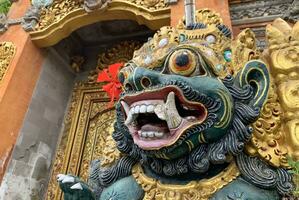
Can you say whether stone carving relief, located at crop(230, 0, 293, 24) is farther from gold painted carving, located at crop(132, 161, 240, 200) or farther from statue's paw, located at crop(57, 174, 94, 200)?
statue's paw, located at crop(57, 174, 94, 200)

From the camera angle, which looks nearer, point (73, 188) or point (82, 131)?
point (73, 188)

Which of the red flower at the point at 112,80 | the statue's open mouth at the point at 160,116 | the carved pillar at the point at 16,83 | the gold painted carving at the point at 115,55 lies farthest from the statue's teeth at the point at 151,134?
the gold painted carving at the point at 115,55

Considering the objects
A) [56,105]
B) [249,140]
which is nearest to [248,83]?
[249,140]

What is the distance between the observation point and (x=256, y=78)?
6.83 feet

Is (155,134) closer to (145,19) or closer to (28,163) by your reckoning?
(145,19)

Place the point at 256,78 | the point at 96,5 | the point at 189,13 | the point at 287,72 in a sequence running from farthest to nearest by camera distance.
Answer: the point at 96,5 → the point at 189,13 → the point at 287,72 → the point at 256,78

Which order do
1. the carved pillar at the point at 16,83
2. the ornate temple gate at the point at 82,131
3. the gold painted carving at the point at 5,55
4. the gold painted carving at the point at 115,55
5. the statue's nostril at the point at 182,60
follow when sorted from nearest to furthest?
the statue's nostril at the point at 182,60 < the carved pillar at the point at 16,83 < the gold painted carving at the point at 5,55 < the ornate temple gate at the point at 82,131 < the gold painted carving at the point at 115,55

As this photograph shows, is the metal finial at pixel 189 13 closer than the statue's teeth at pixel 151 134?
No

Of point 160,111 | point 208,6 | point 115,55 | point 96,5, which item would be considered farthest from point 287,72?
point 115,55

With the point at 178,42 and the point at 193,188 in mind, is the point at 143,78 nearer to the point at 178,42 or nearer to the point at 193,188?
the point at 178,42

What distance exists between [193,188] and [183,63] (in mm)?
698

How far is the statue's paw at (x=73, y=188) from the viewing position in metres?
1.97

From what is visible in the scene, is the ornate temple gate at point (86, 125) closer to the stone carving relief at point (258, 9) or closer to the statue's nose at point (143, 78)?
the stone carving relief at point (258, 9)

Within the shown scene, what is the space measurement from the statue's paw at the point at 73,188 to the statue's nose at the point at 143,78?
652 millimetres
